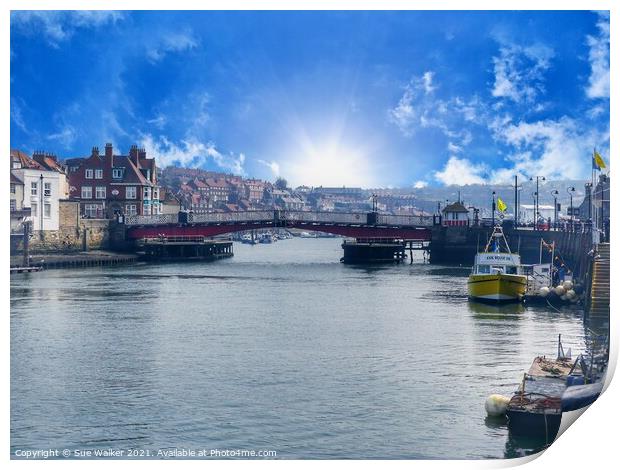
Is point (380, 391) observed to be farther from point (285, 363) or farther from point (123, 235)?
point (123, 235)

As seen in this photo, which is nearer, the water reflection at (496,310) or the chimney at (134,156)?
the water reflection at (496,310)

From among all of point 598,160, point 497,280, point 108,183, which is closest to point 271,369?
point 598,160

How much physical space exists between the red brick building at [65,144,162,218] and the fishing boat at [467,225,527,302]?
22.4m

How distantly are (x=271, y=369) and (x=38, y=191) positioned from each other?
18853mm

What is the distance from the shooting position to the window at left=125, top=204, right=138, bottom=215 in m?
44.3

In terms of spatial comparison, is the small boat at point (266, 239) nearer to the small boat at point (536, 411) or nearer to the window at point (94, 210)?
the window at point (94, 210)

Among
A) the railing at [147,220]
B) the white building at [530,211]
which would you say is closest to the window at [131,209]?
the railing at [147,220]

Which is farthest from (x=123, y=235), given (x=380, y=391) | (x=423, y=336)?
(x=380, y=391)

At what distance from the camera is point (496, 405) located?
1242 centimetres

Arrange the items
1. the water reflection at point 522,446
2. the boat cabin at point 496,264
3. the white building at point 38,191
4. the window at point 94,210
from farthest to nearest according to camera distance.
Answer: the window at point 94,210 < the white building at point 38,191 < the boat cabin at point 496,264 < the water reflection at point 522,446

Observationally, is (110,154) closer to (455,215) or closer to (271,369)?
(455,215)

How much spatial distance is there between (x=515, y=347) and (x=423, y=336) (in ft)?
5.92

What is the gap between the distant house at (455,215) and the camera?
40125 millimetres
